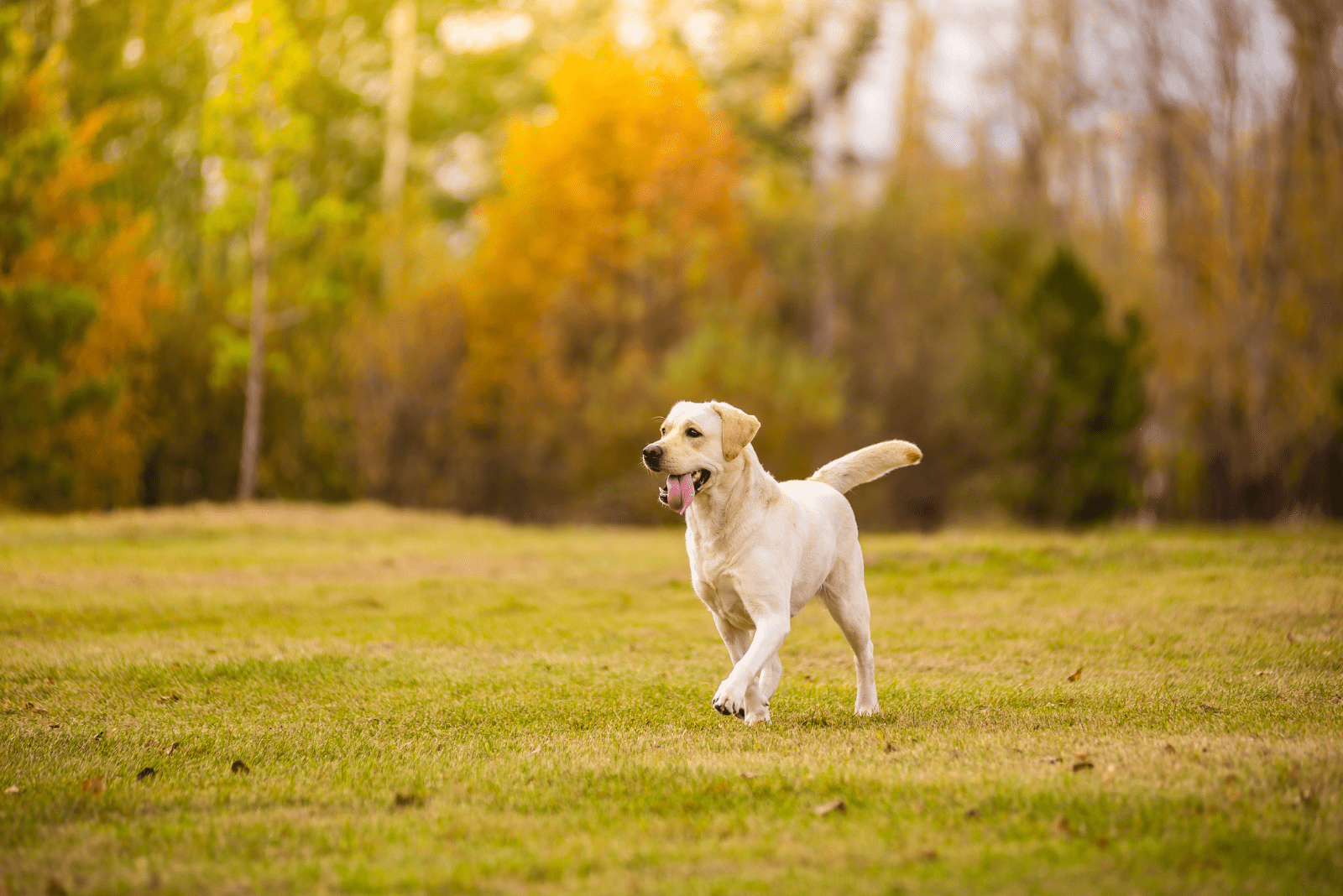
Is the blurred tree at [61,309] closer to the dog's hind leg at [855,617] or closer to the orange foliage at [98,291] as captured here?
the orange foliage at [98,291]

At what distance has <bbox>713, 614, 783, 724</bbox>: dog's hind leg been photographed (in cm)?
590

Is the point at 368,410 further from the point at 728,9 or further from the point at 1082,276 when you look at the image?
the point at 728,9

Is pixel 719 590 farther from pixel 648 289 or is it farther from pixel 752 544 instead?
pixel 648 289

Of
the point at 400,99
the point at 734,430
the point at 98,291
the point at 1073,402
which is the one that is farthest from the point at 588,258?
the point at 734,430

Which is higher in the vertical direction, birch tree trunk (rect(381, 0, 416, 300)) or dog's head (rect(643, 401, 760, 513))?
birch tree trunk (rect(381, 0, 416, 300))

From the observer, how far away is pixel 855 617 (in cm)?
614

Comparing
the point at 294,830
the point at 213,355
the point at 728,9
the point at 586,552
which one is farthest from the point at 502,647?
the point at 728,9

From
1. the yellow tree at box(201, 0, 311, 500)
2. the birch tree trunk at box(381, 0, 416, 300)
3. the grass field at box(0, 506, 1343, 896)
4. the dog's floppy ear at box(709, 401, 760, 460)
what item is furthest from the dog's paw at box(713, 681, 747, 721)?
the birch tree trunk at box(381, 0, 416, 300)

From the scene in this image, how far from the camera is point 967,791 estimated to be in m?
4.46

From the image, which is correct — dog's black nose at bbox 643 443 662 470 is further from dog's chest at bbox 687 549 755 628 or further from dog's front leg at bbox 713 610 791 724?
dog's front leg at bbox 713 610 791 724

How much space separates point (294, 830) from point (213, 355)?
19.3 meters

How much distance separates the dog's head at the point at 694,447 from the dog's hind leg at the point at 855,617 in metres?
0.88

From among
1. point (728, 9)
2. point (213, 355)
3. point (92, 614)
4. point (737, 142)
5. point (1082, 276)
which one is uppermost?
point (728, 9)

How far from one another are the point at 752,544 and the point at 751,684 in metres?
0.76
